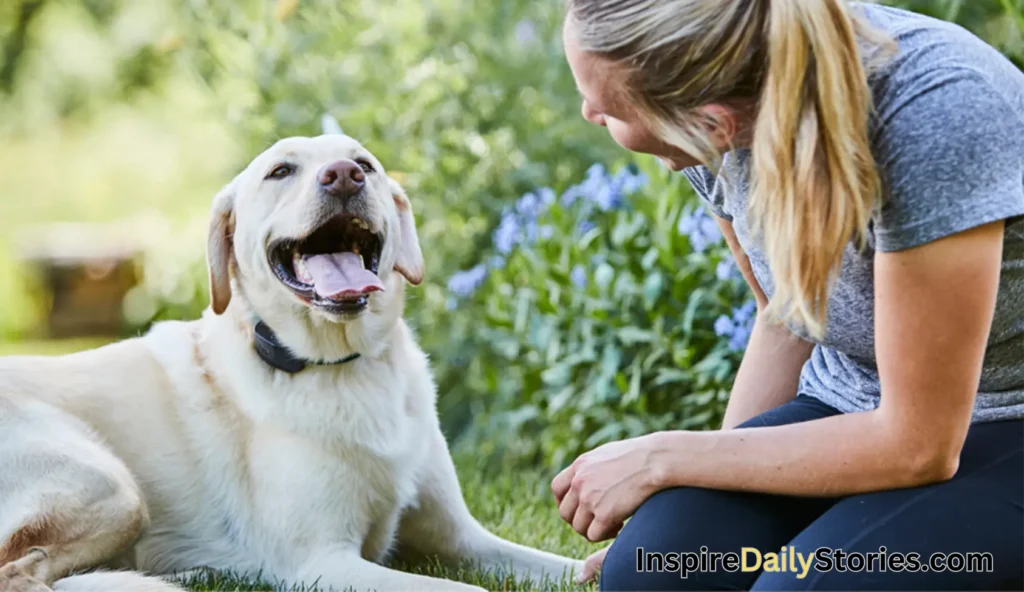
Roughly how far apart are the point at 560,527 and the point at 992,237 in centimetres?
194

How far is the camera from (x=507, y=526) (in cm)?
355

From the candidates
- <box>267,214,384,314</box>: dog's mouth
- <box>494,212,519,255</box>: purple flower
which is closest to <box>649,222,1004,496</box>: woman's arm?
<box>267,214,384,314</box>: dog's mouth

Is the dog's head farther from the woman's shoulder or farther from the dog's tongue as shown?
the woman's shoulder

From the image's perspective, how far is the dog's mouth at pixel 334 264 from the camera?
2865mm


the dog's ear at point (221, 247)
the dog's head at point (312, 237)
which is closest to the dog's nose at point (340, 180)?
the dog's head at point (312, 237)

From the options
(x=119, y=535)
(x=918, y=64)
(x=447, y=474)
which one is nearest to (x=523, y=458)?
(x=447, y=474)

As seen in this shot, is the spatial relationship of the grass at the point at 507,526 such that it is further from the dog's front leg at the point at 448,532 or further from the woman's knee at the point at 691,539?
the woman's knee at the point at 691,539

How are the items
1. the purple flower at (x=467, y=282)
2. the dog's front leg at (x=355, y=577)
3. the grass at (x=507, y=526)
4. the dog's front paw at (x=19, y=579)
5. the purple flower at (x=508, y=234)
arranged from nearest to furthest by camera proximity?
the dog's front paw at (x=19, y=579) → the dog's front leg at (x=355, y=577) → the grass at (x=507, y=526) → the purple flower at (x=508, y=234) → the purple flower at (x=467, y=282)

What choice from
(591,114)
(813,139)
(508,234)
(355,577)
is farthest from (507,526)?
(813,139)

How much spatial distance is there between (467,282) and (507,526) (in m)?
1.40

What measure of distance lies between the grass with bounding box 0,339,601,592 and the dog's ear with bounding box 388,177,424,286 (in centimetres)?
76

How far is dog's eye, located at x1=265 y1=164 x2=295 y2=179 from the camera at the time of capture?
3.00 m

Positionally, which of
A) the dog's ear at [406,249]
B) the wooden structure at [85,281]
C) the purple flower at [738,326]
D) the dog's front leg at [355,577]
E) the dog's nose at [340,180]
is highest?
the dog's nose at [340,180]

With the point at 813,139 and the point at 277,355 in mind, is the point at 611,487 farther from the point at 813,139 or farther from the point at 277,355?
the point at 277,355
